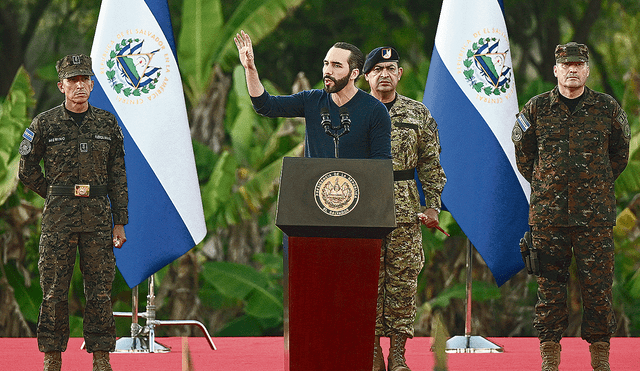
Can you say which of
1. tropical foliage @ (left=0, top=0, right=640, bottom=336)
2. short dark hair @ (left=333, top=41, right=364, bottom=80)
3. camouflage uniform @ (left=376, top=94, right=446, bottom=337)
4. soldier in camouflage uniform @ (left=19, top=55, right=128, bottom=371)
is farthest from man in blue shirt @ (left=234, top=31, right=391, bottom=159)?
tropical foliage @ (left=0, top=0, right=640, bottom=336)

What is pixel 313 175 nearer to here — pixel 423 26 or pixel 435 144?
pixel 435 144

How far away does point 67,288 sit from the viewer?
3.59 meters

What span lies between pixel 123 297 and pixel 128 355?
8.81ft

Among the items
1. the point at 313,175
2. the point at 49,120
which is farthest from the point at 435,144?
the point at 49,120

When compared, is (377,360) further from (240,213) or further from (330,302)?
(240,213)

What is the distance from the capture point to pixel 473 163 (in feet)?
Result: 16.1

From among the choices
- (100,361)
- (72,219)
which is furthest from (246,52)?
(100,361)

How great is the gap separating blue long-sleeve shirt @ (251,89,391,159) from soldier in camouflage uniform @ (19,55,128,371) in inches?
37.5

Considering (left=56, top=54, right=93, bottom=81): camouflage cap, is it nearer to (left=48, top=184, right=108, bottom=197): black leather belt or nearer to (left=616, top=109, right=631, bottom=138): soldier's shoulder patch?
(left=48, top=184, right=108, bottom=197): black leather belt

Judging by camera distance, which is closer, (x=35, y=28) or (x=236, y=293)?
(x=236, y=293)

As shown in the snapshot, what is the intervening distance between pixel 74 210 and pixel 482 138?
2538 mm

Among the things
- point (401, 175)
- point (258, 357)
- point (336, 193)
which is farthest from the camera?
point (258, 357)

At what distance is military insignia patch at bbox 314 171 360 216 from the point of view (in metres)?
2.62

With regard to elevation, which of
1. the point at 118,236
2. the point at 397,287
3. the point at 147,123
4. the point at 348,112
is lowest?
the point at 397,287
